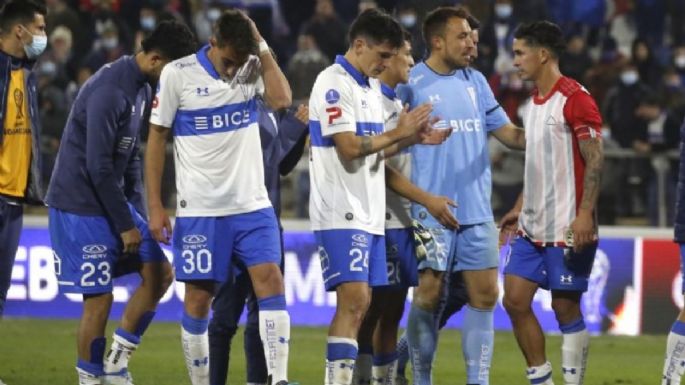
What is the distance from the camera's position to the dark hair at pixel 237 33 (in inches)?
334

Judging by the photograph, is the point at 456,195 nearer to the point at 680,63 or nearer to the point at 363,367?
the point at 363,367

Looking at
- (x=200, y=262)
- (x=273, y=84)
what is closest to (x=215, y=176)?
(x=200, y=262)

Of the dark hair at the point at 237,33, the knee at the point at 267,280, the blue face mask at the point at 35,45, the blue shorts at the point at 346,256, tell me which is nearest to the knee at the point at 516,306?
the blue shorts at the point at 346,256

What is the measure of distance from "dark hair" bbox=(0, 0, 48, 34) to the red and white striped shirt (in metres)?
3.45

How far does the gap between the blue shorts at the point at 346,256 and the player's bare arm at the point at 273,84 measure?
2.68ft

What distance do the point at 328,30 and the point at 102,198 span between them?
416 inches

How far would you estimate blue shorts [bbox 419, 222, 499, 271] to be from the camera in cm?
922

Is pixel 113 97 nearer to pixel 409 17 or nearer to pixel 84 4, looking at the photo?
pixel 409 17

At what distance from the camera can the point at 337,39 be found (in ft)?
63.0

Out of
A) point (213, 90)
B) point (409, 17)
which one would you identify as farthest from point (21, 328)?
point (409, 17)

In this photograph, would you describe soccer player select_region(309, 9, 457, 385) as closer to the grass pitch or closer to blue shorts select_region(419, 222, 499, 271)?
blue shorts select_region(419, 222, 499, 271)

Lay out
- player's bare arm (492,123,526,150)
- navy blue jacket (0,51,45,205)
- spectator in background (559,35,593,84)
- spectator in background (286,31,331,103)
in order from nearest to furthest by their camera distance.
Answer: player's bare arm (492,123,526,150)
navy blue jacket (0,51,45,205)
spectator in background (286,31,331,103)
spectator in background (559,35,593,84)

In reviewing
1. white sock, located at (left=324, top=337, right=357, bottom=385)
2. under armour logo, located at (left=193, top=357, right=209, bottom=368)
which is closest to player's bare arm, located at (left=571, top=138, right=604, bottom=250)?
white sock, located at (left=324, top=337, right=357, bottom=385)

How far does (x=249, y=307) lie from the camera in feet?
30.9
